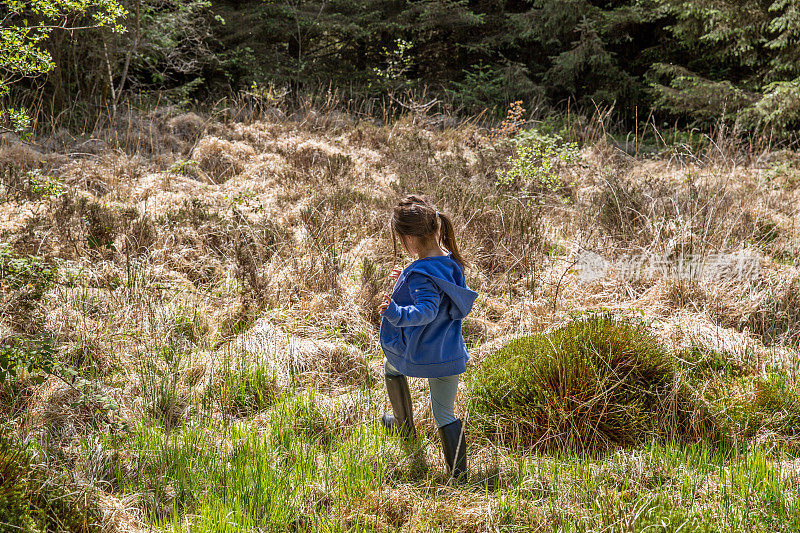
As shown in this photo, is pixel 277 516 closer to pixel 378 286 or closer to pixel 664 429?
pixel 664 429

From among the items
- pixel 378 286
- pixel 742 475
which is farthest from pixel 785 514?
pixel 378 286

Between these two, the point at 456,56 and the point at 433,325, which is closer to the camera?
the point at 433,325

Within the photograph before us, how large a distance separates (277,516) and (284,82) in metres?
11.7

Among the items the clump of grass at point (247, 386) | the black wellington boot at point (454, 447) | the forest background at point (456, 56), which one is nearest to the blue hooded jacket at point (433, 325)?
the black wellington boot at point (454, 447)

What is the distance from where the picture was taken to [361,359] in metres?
3.94

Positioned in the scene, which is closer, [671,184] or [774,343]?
[774,343]

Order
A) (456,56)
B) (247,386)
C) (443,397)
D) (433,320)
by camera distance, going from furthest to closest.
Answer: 1. (456,56)
2. (247,386)
3. (443,397)
4. (433,320)

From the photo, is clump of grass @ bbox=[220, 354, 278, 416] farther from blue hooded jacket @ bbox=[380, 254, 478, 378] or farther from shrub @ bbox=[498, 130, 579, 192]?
shrub @ bbox=[498, 130, 579, 192]

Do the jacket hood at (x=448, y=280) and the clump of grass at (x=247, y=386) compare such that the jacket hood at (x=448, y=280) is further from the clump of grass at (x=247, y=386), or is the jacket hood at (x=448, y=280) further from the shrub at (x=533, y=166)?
the shrub at (x=533, y=166)

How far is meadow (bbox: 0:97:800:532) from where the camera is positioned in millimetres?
2465

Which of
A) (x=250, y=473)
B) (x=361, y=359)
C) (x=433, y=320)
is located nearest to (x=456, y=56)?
(x=361, y=359)

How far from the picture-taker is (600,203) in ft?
21.0

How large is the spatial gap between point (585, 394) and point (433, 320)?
3.50 feet

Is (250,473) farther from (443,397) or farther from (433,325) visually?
(433,325)
